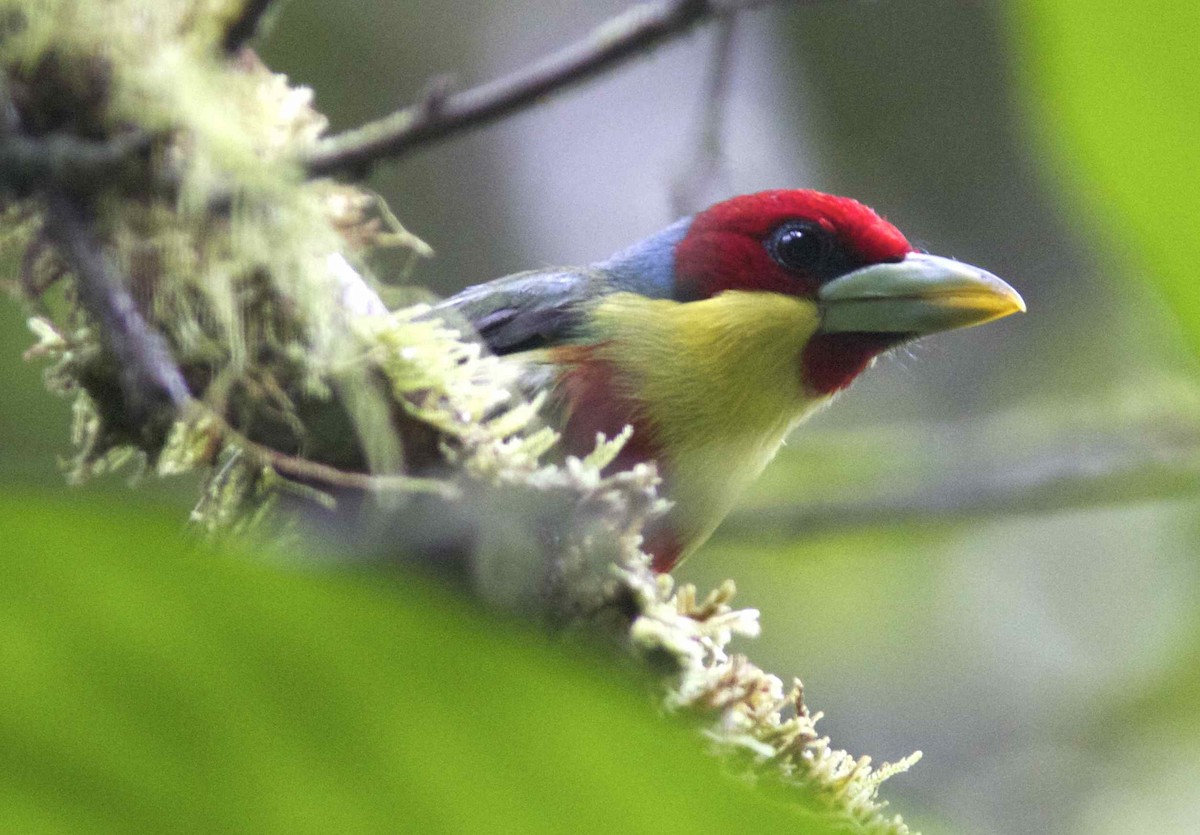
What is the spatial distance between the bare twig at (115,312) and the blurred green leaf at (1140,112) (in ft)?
2.92

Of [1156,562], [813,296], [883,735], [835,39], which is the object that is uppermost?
[835,39]

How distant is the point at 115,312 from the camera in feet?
4.89

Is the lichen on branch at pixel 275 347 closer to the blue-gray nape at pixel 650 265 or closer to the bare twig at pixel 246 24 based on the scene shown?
the bare twig at pixel 246 24

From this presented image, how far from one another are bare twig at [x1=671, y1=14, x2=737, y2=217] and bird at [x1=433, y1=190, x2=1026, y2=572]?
11cm

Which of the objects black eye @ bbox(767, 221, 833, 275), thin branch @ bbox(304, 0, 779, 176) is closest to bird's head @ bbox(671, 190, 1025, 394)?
black eye @ bbox(767, 221, 833, 275)

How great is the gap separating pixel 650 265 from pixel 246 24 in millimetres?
1857

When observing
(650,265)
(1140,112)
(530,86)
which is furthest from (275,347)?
(650,265)

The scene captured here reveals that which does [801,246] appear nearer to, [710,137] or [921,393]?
[710,137]

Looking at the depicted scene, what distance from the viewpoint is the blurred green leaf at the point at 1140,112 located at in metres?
1.21

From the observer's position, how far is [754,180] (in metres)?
7.84

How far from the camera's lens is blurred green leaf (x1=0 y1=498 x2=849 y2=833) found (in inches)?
22.6

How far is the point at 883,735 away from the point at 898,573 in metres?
0.86

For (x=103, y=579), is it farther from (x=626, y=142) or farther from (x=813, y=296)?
(x=626, y=142)

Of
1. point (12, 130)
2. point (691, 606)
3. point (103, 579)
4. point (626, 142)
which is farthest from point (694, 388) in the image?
point (626, 142)
